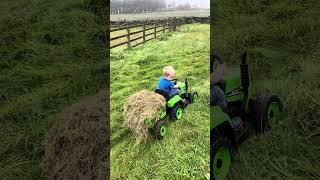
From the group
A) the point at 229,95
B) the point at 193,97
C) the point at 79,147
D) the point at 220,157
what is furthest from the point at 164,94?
the point at 79,147

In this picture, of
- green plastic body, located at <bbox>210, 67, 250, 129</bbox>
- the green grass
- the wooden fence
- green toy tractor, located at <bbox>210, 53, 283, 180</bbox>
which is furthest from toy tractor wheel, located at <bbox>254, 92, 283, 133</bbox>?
the green grass

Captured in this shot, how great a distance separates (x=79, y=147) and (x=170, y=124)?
2.07 feet

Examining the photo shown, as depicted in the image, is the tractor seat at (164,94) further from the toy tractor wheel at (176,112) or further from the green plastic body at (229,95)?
the green plastic body at (229,95)

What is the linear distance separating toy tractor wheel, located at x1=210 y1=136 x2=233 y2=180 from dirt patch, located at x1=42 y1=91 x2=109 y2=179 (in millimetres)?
696

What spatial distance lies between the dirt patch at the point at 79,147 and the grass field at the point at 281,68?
34.8 inches

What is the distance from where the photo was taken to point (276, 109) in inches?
113

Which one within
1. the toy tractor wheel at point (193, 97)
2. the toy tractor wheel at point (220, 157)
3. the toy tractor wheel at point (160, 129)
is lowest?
the toy tractor wheel at point (220, 157)

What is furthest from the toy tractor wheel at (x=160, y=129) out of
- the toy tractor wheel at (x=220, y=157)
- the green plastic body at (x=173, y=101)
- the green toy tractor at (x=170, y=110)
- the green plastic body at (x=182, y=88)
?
the toy tractor wheel at (x=220, y=157)

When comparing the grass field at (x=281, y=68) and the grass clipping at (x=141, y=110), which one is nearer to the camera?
the grass clipping at (x=141, y=110)

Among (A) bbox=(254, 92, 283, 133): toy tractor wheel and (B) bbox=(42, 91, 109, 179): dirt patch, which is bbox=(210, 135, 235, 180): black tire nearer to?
(A) bbox=(254, 92, 283, 133): toy tractor wheel

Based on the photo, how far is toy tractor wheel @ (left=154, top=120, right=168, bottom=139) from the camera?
2426mm

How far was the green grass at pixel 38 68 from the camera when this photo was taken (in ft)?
9.31

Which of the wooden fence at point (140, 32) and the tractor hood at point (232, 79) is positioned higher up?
the wooden fence at point (140, 32)

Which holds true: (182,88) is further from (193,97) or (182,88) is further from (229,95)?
(229,95)
